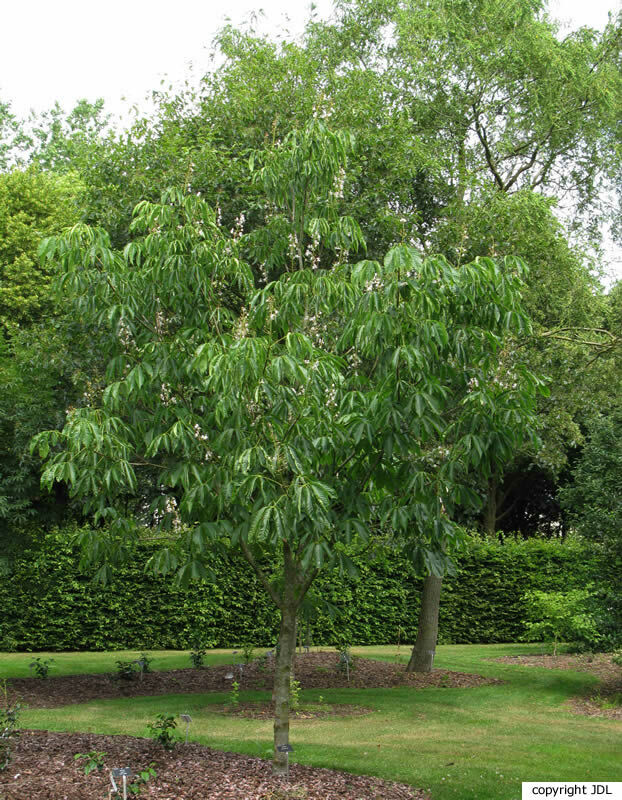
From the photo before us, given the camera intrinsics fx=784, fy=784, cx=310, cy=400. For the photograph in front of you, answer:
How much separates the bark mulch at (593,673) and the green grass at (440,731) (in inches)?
11.2

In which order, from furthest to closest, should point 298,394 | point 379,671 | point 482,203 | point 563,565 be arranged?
1. point 563,565
2. point 379,671
3. point 482,203
4. point 298,394

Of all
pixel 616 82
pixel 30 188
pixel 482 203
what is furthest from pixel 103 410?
pixel 30 188

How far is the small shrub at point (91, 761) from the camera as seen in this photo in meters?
5.85

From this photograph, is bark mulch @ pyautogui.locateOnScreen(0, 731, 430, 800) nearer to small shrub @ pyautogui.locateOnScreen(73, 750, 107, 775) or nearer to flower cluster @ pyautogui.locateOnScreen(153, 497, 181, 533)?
small shrub @ pyautogui.locateOnScreen(73, 750, 107, 775)

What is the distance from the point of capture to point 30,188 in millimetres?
24453

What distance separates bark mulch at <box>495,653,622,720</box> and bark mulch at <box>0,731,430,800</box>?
226 inches

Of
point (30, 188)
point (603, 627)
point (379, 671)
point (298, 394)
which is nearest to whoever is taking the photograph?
point (298, 394)

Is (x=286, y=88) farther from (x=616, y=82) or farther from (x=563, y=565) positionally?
(x=563, y=565)

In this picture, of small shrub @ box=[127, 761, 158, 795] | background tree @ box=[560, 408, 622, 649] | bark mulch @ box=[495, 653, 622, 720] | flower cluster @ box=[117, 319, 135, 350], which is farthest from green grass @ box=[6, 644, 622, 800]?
flower cluster @ box=[117, 319, 135, 350]

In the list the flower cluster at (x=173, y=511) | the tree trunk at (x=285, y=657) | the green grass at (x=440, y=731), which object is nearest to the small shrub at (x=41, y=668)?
the green grass at (x=440, y=731)

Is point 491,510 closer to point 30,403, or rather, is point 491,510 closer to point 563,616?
point 563,616

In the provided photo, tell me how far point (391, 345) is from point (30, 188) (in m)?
21.9

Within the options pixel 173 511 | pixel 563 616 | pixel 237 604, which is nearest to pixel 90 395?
pixel 173 511

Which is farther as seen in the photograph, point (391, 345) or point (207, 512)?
point (207, 512)
